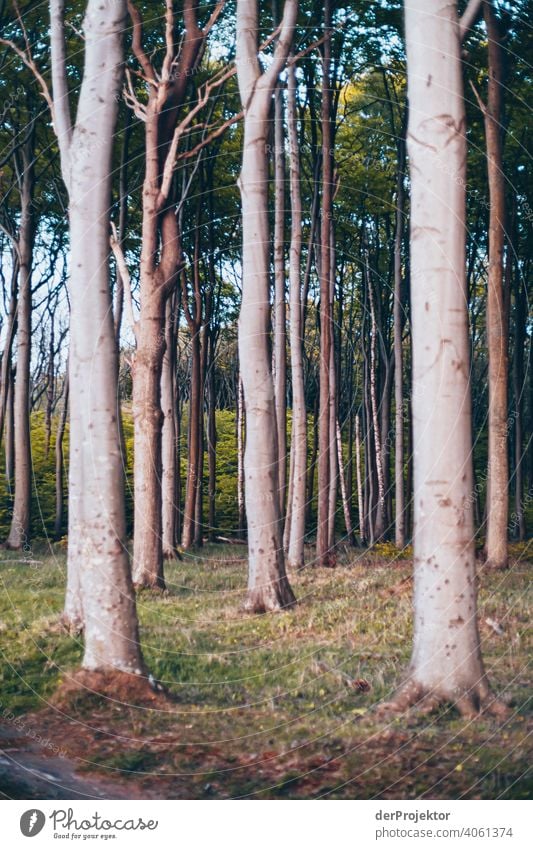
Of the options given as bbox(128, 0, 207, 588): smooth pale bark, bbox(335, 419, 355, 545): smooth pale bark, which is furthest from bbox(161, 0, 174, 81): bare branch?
bbox(335, 419, 355, 545): smooth pale bark

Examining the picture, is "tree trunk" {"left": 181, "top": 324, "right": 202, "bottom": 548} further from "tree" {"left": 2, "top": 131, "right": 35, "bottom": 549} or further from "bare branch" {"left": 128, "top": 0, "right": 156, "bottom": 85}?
"bare branch" {"left": 128, "top": 0, "right": 156, "bottom": 85}

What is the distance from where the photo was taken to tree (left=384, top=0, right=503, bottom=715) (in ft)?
23.0

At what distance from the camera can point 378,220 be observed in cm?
2739

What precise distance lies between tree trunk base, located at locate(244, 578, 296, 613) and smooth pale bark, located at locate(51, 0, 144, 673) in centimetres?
409

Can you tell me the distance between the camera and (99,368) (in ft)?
25.7

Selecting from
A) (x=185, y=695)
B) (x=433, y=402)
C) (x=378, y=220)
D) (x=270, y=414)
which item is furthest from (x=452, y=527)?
(x=378, y=220)

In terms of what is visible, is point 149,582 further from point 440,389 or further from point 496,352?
point 440,389

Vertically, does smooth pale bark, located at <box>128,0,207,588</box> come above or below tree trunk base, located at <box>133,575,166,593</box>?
above

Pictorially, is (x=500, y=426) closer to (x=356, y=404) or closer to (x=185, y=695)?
(x=185, y=695)

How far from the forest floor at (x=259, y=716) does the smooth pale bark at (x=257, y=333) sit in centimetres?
77

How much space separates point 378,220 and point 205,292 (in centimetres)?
605

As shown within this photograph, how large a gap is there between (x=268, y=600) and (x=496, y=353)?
623 centimetres

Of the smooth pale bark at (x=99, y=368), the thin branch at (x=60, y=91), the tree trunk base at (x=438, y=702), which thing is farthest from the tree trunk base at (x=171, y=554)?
the tree trunk base at (x=438, y=702)
